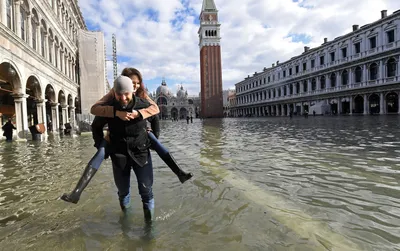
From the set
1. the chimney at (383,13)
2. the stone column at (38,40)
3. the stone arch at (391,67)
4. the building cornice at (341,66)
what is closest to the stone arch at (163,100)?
the building cornice at (341,66)

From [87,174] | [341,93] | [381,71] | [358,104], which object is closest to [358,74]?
[341,93]

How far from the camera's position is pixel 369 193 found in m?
3.63

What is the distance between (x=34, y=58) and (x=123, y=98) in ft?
51.4

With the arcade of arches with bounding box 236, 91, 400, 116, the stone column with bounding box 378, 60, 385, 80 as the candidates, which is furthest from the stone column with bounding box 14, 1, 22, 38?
the stone column with bounding box 378, 60, 385, 80

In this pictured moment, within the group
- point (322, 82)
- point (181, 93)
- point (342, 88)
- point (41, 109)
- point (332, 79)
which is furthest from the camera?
point (181, 93)

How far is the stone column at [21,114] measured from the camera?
13227mm

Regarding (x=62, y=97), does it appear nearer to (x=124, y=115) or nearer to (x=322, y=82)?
(x=124, y=115)

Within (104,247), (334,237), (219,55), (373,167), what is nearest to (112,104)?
(104,247)

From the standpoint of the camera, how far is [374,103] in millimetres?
36125

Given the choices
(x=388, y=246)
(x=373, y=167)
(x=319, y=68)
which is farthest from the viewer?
(x=319, y=68)

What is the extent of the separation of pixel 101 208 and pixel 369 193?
12.1 feet

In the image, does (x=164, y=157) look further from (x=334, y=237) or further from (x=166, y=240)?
(x=334, y=237)

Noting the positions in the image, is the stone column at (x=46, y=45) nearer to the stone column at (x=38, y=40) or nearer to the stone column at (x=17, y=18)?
the stone column at (x=38, y=40)

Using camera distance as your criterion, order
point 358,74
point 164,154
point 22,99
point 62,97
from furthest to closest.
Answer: point 358,74 → point 62,97 → point 22,99 → point 164,154
